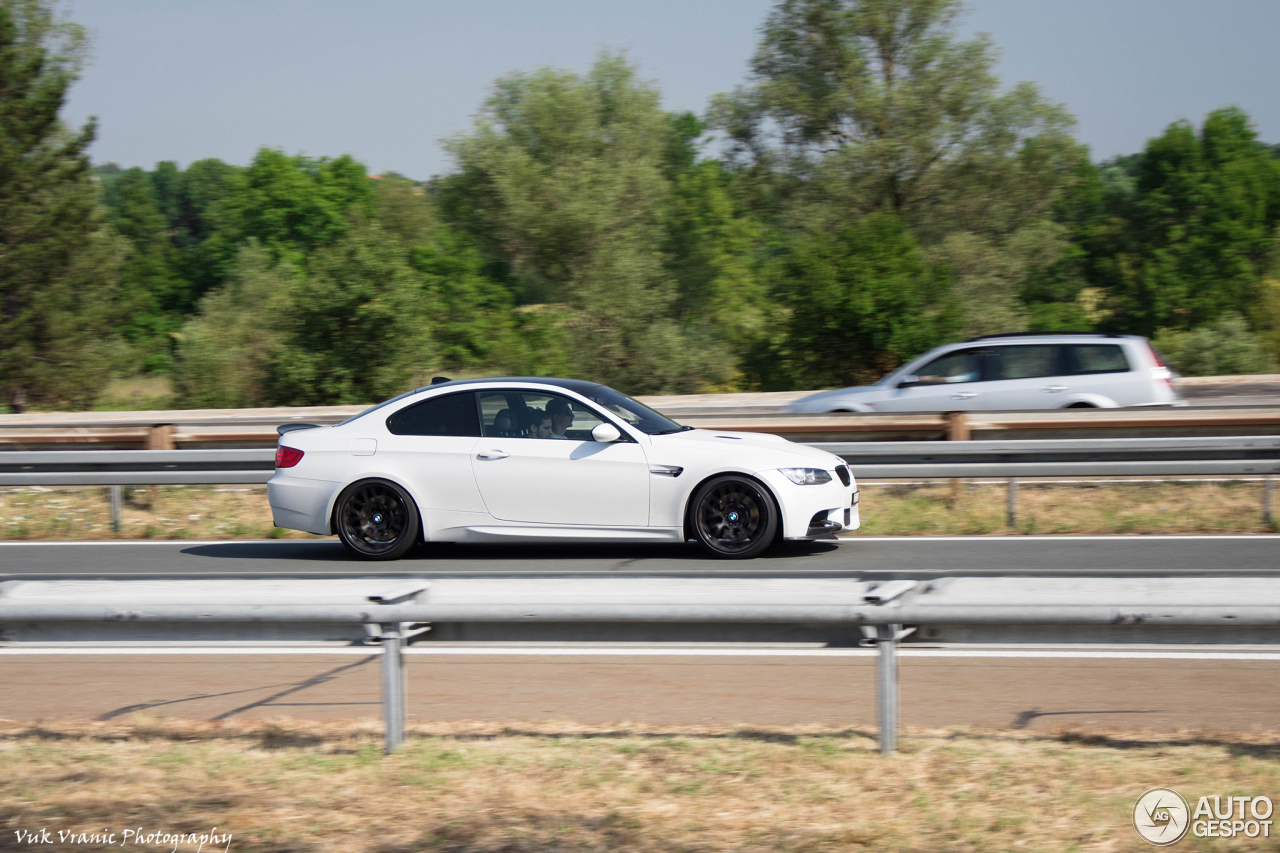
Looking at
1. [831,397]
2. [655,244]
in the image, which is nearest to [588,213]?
[655,244]

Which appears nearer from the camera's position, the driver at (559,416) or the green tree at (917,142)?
the driver at (559,416)

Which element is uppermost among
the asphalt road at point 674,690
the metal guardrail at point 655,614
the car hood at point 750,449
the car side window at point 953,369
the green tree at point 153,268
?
the green tree at point 153,268

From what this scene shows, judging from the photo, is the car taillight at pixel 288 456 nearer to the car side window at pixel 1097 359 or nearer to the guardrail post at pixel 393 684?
the guardrail post at pixel 393 684

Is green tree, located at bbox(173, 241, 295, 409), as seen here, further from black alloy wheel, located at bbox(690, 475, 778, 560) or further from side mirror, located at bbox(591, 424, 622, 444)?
black alloy wheel, located at bbox(690, 475, 778, 560)

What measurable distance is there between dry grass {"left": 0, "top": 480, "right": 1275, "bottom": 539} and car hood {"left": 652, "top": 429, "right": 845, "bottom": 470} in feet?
6.71

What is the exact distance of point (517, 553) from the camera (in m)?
10.4

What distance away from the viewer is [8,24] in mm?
36219

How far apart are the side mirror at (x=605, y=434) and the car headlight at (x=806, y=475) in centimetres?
132

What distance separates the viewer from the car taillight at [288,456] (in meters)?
9.94

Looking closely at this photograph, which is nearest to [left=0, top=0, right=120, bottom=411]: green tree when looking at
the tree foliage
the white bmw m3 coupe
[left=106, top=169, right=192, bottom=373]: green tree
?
the tree foliage

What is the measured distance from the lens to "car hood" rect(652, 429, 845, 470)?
921cm

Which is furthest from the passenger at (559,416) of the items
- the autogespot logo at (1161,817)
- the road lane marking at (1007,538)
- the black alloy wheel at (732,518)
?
the autogespot logo at (1161,817)

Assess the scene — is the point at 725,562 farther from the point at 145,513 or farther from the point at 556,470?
the point at 145,513

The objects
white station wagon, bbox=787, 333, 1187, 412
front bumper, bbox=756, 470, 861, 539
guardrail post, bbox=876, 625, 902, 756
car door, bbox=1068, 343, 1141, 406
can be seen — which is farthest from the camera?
white station wagon, bbox=787, 333, 1187, 412
